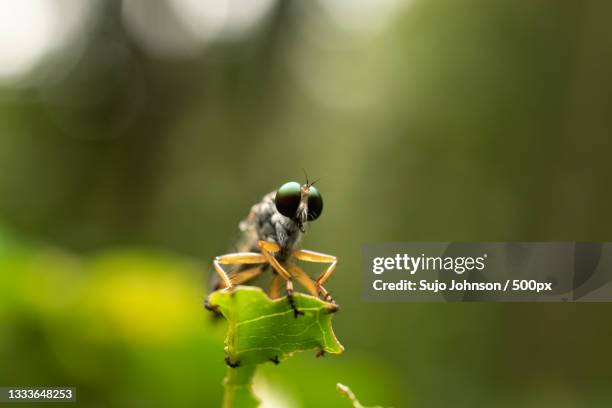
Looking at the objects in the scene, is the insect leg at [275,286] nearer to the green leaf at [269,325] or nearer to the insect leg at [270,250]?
the insect leg at [270,250]

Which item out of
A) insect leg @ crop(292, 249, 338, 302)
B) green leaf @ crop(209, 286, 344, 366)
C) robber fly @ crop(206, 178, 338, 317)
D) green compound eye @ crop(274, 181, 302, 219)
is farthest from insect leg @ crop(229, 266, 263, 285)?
green leaf @ crop(209, 286, 344, 366)

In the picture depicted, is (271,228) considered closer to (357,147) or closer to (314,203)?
(314,203)

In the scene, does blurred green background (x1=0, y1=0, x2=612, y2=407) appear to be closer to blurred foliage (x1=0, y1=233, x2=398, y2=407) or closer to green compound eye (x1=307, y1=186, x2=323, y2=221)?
blurred foliage (x1=0, y1=233, x2=398, y2=407)

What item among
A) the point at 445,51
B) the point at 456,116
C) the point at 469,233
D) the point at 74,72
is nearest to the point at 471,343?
the point at 469,233

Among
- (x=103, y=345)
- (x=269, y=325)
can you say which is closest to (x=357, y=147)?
(x=103, y=345)

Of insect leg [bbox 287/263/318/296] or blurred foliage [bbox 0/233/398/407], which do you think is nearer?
insect leg [bbox 287/263/318/296]

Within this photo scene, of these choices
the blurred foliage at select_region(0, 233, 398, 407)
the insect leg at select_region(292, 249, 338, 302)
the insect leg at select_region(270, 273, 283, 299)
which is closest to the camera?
the insect leg at select_region(292, 249, 338, 302)

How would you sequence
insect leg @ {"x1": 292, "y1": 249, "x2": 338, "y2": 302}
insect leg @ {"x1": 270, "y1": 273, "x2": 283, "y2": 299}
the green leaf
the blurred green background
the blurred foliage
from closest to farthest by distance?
the green leaf, insect leg @ {"x1": 292, "y1": 249, "x2": 338, "y2": 302}, insect leg @ {"x1": 270, "y1": 273, "x2": 283, "y2": 299}, the blurred foliage, the blurred green background

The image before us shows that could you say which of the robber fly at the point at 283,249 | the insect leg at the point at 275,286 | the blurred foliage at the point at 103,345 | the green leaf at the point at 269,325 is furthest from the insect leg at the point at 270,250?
the blurred foliage at the point at 103,345

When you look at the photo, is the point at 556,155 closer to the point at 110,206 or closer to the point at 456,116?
the point at 456,116
